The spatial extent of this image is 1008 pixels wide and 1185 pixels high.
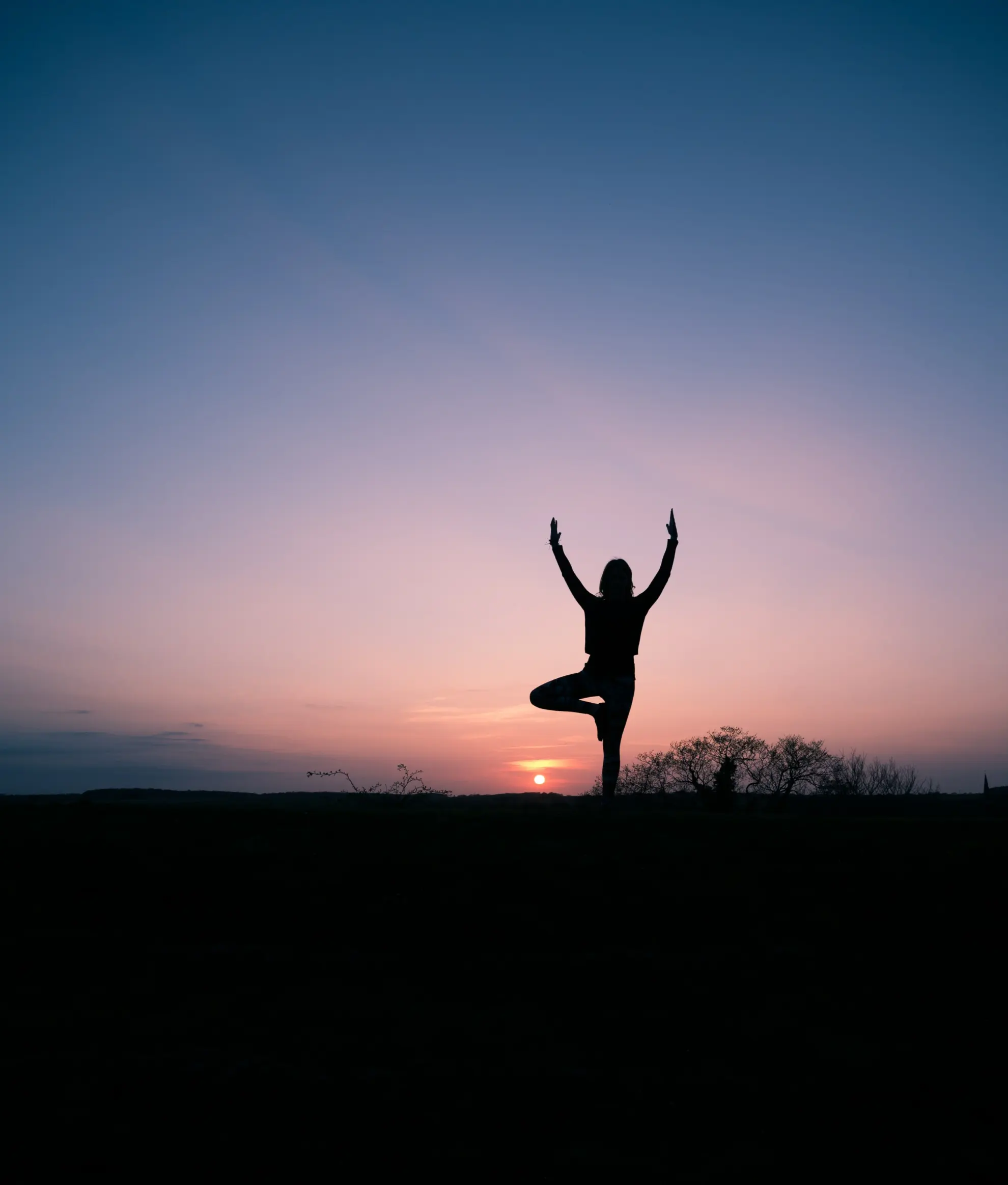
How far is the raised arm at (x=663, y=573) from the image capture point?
39.0ft

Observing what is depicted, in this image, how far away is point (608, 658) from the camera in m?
11.9

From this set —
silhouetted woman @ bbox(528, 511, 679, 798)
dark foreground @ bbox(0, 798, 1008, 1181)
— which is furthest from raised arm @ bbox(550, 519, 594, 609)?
dark foreground @ bbox(0, 798, 1008, 1181)

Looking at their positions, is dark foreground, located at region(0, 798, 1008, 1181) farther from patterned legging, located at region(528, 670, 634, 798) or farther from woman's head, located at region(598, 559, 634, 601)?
woman's head, located at region(598, 559, 634, 601)

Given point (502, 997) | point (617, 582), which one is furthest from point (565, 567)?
point (502, 997)

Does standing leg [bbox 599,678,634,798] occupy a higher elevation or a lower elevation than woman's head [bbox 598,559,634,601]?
lower

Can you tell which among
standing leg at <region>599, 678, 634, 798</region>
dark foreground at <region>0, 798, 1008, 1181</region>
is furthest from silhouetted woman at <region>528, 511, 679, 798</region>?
dark foreground at <region>0, 798, 1008, 1181</region>

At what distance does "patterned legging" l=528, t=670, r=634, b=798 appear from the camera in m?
11.7

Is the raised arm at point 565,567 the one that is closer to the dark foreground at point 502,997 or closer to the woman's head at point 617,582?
the woman's head at point 617,582

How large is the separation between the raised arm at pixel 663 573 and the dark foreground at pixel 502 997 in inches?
A: 132

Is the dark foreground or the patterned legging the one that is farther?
the patterned legging

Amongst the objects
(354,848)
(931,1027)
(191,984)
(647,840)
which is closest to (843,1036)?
(931,1027)

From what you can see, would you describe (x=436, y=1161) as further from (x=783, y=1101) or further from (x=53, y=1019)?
(x=53, y=1019)

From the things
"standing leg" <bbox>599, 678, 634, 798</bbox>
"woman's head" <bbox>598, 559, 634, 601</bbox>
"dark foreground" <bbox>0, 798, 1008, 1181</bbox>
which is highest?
"woman's head" <bbox>598, 559, 634, 601</bbox>

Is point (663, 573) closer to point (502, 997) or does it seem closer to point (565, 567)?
point (565, 567)
